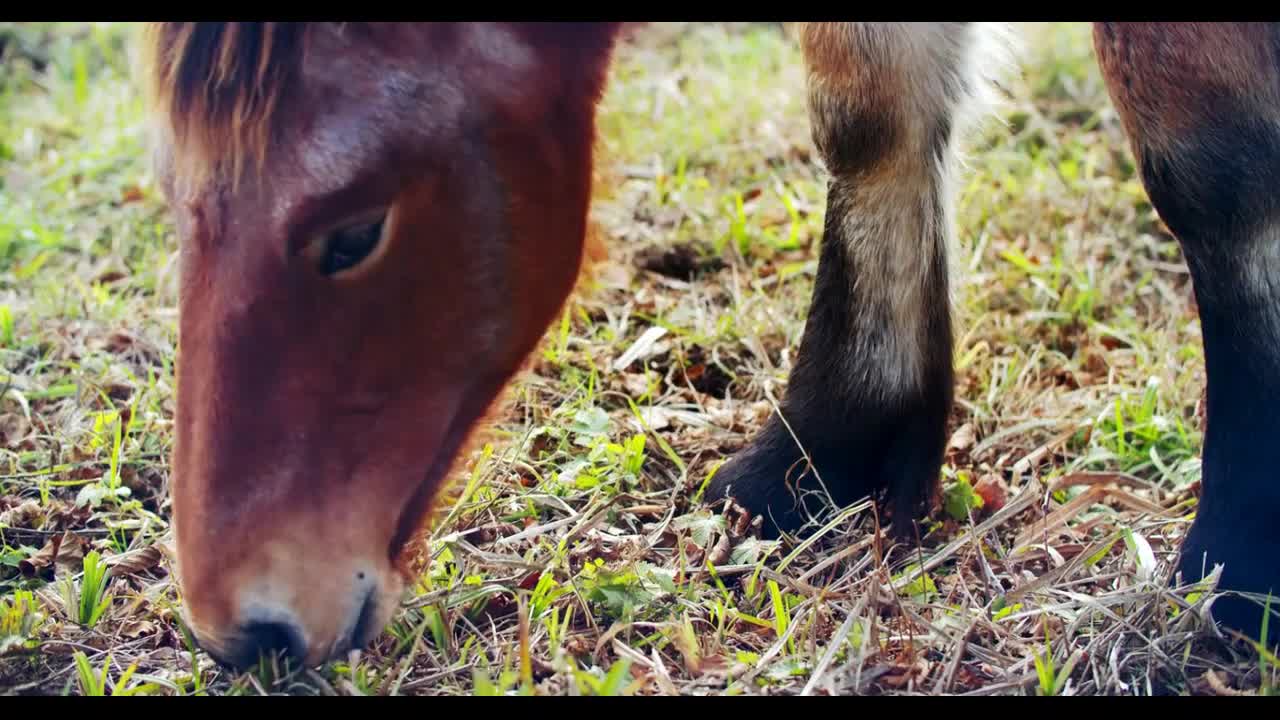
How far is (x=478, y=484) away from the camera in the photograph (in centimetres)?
244

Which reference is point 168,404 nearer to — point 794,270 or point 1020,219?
point 794,270

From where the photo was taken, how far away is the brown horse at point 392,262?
1636mm

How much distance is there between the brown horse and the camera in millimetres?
1636

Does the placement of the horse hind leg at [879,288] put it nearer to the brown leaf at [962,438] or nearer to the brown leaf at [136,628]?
the brown leaf at [962,438]

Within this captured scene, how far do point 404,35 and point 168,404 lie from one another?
4.90 ft

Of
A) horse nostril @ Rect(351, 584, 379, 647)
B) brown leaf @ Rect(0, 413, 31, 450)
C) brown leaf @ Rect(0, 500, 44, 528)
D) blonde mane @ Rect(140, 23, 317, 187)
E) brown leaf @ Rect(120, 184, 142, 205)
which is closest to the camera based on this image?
blonde mane @ Rect(140, 23, 317, 187)

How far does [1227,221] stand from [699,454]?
115 cm

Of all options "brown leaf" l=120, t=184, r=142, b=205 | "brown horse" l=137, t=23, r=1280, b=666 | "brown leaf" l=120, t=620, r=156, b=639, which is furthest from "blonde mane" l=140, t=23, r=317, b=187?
"brown leaf" l=120, t=184, r=142, b=205

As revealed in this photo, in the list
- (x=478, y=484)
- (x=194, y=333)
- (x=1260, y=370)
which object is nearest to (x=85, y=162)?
(x=478, y=484)

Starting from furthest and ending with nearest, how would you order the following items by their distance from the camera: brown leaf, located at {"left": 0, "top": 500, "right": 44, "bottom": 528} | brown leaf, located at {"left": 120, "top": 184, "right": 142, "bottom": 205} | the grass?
brown leaf, located at {"left": 120, "top": 184, "right": 142, "bottom": 205}
brown leaf, located at {"left": 0, "top": 500, "right": 44, "bottom": 528}
the grass

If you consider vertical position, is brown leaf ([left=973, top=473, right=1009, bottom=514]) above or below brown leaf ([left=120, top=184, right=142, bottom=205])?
below

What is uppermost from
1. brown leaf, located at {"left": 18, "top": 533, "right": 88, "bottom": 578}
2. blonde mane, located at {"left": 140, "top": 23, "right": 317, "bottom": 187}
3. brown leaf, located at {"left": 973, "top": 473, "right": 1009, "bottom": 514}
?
blonde mane, located at {"left": 140, "top": 23, "right": 317, "bottom": 187}

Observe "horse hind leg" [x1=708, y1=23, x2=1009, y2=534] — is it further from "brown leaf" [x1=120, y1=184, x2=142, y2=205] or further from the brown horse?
"brown leaf" [x1=120, y1=184, x2=142, y2=205]

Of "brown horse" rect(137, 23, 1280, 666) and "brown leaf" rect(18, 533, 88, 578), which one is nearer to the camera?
"brown horse" rect(137, 23, 1280, 666)
